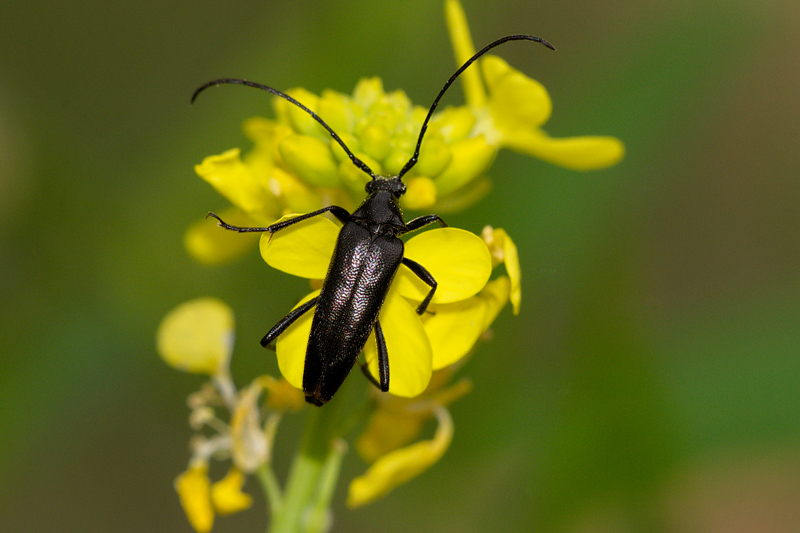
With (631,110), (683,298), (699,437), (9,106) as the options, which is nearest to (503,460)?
(699,437)

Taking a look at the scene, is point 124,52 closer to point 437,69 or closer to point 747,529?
point 437,69

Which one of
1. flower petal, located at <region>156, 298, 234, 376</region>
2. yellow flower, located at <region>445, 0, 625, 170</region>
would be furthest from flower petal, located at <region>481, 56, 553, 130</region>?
flower petal, located at <region>156, 298, 234, 376</region>

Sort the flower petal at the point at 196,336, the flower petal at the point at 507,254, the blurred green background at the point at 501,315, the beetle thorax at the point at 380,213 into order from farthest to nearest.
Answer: the blurred green background at the point at 501,315, the flower petal at the point at 196,336, the beetle thorax at the point at 380,213, the flower petal at the point at 507,254

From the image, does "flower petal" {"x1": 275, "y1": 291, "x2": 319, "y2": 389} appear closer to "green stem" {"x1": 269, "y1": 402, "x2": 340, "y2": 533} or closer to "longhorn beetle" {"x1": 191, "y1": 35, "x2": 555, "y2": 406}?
"longhorn beetle" {"x1": 191, "y1": 35, "x2": 555, "y2": 406}

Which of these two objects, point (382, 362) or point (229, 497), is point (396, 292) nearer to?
point (382, 362)

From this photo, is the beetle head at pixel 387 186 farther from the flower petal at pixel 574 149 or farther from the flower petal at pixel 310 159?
the flower petal at pixel 574 149

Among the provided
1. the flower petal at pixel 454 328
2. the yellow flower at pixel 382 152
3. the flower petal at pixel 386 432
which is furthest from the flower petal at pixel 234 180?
the flower petal at pixel 386 432

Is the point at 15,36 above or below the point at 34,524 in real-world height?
above
